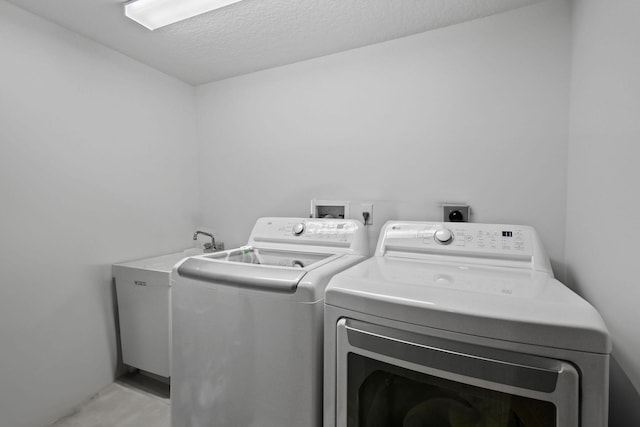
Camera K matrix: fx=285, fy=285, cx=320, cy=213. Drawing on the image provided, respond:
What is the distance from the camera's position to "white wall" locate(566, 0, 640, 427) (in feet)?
2.46

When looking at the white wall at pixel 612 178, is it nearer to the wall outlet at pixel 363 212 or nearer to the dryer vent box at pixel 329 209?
the wall outlet at pixel 363 212

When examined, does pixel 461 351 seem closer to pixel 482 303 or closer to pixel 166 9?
pixel 482 303

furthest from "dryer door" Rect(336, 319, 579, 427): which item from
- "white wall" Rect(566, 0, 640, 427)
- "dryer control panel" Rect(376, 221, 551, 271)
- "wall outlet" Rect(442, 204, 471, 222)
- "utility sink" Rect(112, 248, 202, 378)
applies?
"utility sink" Rect(112, 248, 202, 378)

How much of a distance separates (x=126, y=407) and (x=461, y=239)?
208 centimetres

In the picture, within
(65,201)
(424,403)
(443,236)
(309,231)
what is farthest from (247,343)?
(65,201)

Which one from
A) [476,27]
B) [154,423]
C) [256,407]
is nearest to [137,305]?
[154,423]

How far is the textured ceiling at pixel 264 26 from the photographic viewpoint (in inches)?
55.3

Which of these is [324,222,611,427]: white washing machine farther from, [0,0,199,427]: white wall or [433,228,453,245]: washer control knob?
[0,0,199,427]: white wall

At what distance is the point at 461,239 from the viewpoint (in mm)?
1293

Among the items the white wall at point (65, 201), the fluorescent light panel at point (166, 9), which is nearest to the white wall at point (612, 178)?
the fluorescent light panel at point (166, 9)

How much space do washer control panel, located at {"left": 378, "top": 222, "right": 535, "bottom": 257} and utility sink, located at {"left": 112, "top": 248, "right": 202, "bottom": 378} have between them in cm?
133

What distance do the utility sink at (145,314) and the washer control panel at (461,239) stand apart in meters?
1.33

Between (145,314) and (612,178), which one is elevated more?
(612,178)

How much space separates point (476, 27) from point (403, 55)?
38cm
